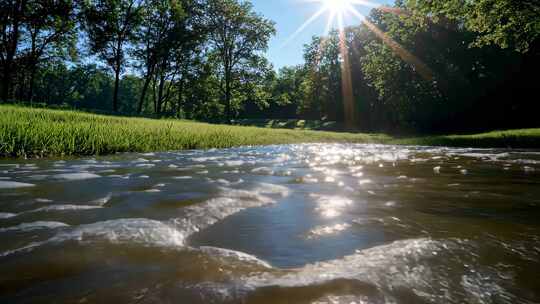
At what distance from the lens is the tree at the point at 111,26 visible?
30.3m

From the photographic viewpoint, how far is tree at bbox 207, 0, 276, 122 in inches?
1515

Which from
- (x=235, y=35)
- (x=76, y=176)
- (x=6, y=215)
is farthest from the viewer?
(x=235, y=35)

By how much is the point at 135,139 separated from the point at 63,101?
252 ft

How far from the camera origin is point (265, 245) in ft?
5.42

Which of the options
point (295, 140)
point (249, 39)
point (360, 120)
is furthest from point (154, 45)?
point (360, 120)

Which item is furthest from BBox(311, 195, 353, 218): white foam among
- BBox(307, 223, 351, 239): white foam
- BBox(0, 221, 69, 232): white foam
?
A: BBox(0, 221, 69, 232): white foam

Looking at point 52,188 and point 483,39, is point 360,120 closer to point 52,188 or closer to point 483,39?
point 483,39

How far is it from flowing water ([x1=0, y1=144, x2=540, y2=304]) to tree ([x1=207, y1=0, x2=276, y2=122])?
35.8m

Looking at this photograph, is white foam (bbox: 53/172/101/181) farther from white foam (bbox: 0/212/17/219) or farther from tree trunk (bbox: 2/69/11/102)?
tree trunk (bbox: 2/69/11/102)

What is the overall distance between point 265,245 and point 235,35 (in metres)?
41.2

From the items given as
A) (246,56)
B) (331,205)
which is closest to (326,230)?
(331,205)

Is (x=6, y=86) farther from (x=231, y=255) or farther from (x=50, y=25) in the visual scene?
(x=231, y=255)

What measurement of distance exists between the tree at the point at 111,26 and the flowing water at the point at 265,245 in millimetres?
31285

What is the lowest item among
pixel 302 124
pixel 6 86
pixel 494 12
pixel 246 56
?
pixel 302 124
